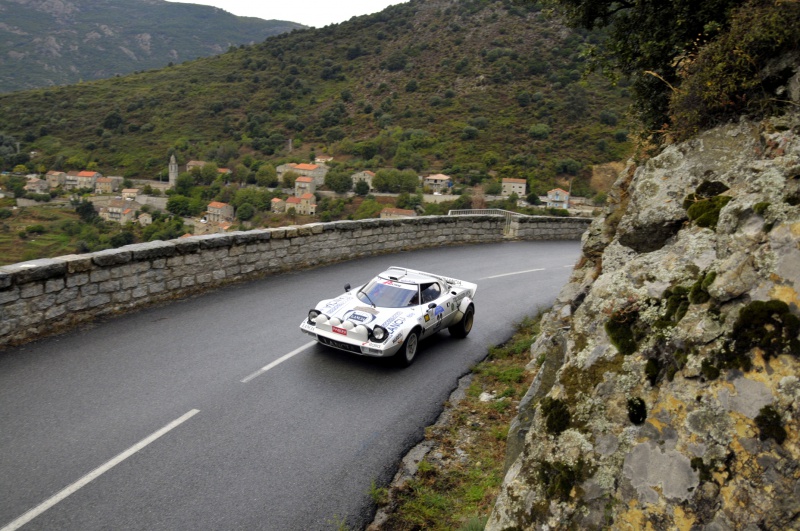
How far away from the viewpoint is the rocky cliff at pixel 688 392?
235 centimetres

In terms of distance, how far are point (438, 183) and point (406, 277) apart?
43.6m

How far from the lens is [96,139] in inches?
3046

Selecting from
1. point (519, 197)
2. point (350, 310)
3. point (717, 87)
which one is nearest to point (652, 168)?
point (717, 87)

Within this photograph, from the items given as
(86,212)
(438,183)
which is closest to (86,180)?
(86,212)

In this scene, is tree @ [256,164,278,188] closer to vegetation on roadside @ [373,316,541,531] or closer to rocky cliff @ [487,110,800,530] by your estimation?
vegetation on roadside @ [373,316,541,531]

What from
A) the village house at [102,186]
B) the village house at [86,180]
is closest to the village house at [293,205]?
the village house at [102,186]

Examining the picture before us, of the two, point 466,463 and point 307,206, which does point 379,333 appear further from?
point 307,206

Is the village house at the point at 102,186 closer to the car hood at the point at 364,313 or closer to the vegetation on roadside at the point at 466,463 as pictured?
the car hood at the point at 364,313

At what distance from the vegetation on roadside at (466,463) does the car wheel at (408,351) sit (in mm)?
979

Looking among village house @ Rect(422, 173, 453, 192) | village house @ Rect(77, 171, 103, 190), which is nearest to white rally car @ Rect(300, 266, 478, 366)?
village house @ Rect(422, 173, 453, 192)

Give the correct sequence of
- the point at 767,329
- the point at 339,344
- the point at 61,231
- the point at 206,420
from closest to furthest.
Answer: the point at 767,329
the point at 206,420
the point at 339,344
the point at 61,231

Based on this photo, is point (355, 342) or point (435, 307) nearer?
point (355, 342)

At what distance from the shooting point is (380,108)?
260 ft

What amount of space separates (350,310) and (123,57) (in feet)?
742
